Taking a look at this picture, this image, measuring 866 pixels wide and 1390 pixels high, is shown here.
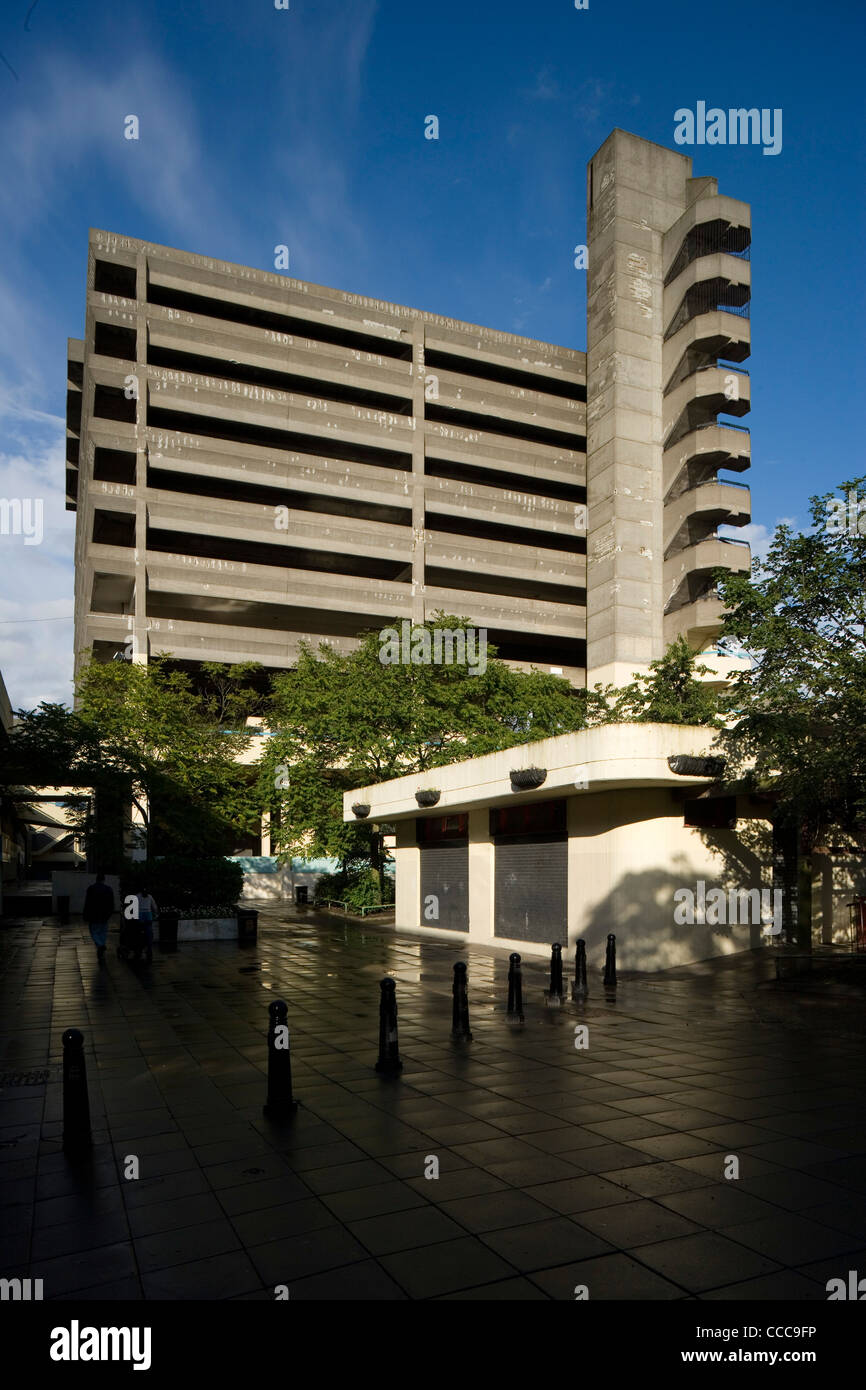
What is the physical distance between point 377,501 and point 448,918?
3412 cm

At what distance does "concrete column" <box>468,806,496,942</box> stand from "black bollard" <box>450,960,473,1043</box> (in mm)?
11265

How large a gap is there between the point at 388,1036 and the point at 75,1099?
318 centimetres

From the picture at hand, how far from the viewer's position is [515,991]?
11602mm

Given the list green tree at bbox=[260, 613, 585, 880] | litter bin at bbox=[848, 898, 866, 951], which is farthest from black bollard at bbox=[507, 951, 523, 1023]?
green tree at bbox=[260, 613, 585, 880]

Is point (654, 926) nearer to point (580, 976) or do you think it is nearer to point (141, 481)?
point (580, 976)

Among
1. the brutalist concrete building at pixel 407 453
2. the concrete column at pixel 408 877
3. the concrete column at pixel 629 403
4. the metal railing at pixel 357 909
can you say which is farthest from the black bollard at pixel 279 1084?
the concrete column at pixel 629 403

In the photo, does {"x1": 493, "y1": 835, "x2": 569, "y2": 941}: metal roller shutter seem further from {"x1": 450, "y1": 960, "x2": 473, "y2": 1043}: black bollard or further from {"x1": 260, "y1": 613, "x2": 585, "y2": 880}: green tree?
{"x1": 260, "y1": 613, "x2": 585, "y2": 880}: green tree

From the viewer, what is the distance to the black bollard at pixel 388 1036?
8688 mm

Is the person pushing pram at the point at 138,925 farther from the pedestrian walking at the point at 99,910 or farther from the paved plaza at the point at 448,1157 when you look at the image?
the paved plaza at the point at 448,1157

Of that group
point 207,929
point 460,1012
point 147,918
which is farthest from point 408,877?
point 460,1012

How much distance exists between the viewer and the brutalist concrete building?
48688 mm
